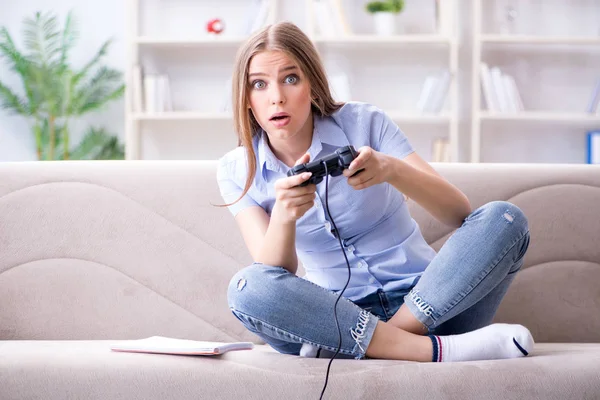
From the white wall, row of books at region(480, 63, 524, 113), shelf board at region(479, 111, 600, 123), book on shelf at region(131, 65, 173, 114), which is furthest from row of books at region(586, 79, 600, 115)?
book on shelf at region(131, 65, 173, 114)

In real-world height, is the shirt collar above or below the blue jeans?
above

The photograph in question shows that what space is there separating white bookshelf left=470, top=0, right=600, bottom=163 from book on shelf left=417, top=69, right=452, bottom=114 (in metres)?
0.31

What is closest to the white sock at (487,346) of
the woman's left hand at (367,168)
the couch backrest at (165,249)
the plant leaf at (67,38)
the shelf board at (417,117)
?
the woman's left hand at (367,168)

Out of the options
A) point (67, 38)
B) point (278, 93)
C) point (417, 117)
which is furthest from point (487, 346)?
point (67, 38)

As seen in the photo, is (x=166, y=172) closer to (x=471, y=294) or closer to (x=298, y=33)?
(x=298, y=33)

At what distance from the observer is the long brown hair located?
151 centimetres

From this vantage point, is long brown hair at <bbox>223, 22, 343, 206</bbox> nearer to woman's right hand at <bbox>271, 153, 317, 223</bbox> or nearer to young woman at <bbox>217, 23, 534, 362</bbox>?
young woman at <bbox>217, 23, 534, 362</bbox>

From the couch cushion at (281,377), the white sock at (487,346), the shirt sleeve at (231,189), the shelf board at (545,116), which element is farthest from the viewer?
the shelf board at (545,116)

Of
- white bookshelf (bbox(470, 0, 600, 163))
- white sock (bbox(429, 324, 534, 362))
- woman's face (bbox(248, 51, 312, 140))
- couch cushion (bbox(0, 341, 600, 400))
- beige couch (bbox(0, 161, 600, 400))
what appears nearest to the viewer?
couch cushion (bbox(0, 341, 600, 400))

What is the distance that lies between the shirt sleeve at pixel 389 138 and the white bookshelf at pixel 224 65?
2.60m

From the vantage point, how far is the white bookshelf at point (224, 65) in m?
4.27

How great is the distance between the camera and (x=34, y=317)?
1.78 metres

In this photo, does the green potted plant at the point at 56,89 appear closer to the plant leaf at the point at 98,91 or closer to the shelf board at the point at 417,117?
the plant leaf at the point at 98,91

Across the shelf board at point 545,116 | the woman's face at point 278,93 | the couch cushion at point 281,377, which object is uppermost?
the woman's face at point 278,93
